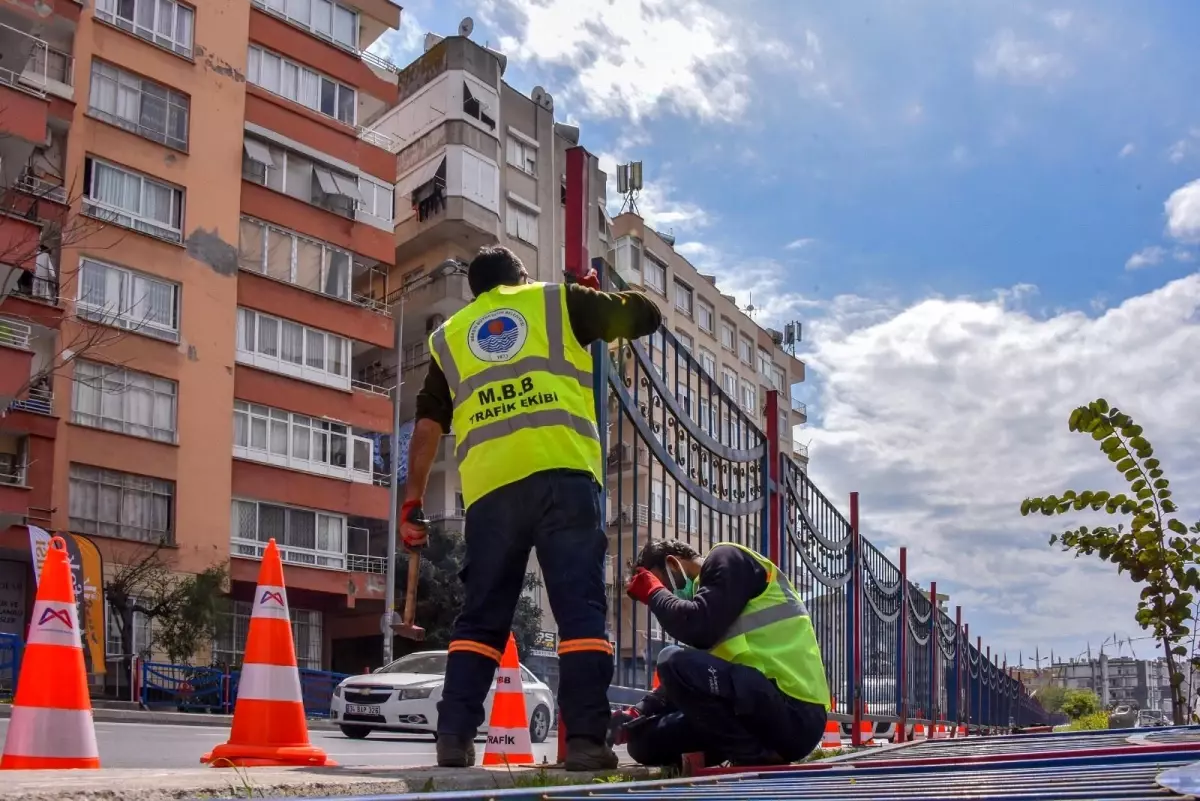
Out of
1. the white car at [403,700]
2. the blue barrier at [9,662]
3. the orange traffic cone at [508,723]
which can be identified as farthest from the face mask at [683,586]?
the blue barrier at [9,662]

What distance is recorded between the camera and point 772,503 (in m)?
10.5

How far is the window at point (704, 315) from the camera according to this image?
6131 cm

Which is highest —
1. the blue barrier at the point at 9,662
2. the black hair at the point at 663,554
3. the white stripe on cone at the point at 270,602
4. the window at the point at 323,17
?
the window at the point at 323,17

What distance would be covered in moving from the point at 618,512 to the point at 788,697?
2291 millimetres

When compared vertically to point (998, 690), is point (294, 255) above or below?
above

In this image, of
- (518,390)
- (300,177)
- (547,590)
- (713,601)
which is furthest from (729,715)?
(300,177)

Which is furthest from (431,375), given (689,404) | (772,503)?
(772,503)

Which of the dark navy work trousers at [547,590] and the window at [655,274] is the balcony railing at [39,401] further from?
the window at [655,274]

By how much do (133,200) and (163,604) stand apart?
8519 millimetres

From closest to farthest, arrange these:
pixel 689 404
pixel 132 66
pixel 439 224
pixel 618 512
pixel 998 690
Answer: pixel 618 512, pixel 689 404, pixel 132 66, pixel 998 690, pixel 439 224

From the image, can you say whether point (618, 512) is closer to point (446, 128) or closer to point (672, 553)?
point (672, 553)

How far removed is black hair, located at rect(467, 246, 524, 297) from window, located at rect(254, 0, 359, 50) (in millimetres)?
30397

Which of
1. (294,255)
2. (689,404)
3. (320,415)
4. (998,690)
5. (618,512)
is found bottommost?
(998,690)

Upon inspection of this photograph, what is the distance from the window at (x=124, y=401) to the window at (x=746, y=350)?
3958 centimetres
